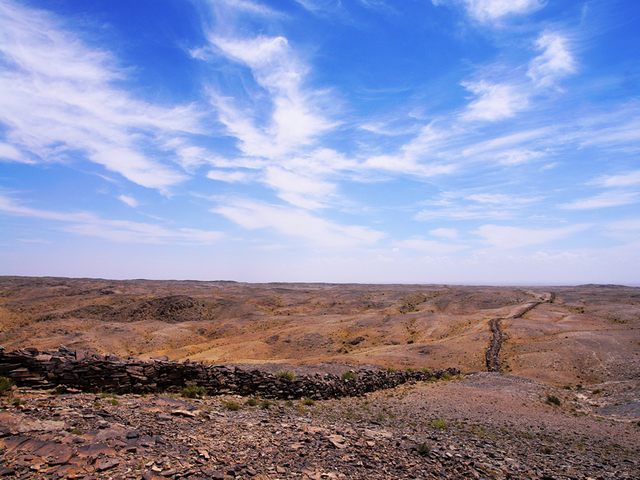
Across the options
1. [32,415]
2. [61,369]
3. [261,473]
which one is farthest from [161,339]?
[261,473]

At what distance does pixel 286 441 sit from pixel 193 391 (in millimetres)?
6399

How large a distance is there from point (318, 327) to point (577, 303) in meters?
59.0

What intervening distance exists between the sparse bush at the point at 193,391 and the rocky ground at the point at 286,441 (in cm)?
53

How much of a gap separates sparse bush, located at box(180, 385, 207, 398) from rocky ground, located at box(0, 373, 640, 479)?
533mm

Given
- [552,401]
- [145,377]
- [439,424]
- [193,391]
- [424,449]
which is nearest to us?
[424,449]

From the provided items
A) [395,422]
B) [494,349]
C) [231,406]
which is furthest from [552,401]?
[231,406]

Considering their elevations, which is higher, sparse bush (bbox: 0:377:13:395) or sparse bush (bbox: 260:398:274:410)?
sparse bush (bbox: 0:377:13:395)

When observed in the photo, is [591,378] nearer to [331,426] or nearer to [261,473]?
[331,426]

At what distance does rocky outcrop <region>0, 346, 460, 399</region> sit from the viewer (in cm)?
1227

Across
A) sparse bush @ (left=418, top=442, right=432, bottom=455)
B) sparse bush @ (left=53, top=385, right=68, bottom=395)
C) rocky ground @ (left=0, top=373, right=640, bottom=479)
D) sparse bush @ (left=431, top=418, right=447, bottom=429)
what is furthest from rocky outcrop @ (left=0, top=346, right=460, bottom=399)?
sparse bush @ (left=418, top=442, right=432, bottom=455)

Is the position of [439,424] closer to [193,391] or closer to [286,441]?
[286,441]

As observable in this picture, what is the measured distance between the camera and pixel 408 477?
7918mm

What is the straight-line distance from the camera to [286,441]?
930 cm

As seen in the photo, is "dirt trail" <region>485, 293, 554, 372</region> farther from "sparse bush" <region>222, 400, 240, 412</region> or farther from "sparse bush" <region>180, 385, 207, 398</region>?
"sparse bush" <region>180, 385, 207, 398</region>
